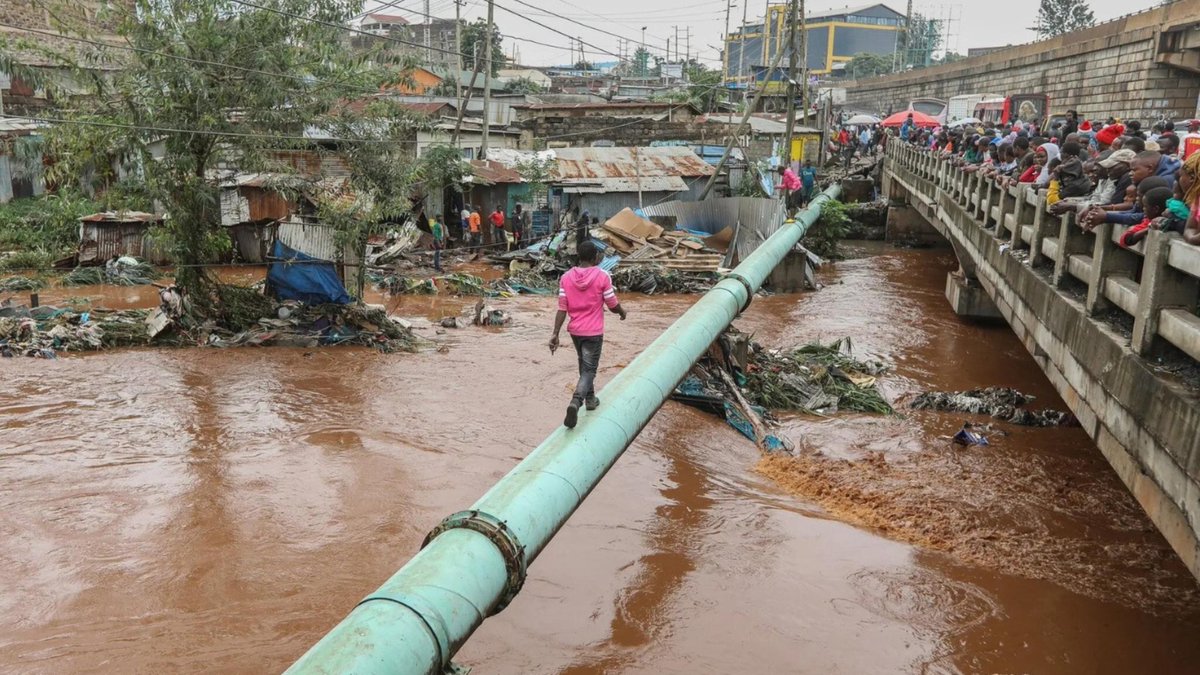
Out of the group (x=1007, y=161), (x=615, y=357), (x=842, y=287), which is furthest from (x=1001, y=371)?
(x=842, y=287)

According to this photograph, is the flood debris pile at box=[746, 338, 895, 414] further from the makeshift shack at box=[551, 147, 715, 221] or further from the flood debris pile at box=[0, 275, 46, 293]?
the flood debris pile at box=[0, 275, 46, 293]

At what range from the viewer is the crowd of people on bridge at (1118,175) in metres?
6.29

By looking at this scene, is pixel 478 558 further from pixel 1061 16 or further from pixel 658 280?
pixel 1061 16

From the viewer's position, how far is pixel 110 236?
21453mm

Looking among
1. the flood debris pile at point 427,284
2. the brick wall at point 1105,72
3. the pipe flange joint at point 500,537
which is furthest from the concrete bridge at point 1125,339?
the brick wall at point 1105,72

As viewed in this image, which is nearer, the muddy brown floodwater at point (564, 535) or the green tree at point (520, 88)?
the muddy brown floodwater at point (564, 535)

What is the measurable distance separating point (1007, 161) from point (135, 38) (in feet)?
44.5

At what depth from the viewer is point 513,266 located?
22.9 metres

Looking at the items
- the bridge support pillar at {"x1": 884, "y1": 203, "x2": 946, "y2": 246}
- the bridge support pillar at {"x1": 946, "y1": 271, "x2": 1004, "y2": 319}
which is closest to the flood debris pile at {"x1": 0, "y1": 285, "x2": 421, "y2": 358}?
the bridge support pillar at {"x1": 946, "y1": 271, "x2": 1004, "y2": 319}

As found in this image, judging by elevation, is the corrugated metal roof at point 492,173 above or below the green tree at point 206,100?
below

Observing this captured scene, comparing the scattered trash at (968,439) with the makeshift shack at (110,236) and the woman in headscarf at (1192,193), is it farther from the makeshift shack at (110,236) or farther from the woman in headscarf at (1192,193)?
the makeshift shack at (110,236)

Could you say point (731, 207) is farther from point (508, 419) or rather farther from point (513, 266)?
point (508, 419)

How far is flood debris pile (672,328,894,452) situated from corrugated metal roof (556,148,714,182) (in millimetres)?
13483

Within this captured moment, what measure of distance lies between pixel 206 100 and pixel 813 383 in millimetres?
9999
